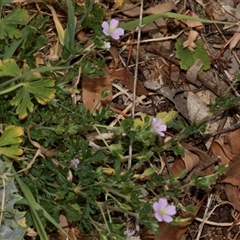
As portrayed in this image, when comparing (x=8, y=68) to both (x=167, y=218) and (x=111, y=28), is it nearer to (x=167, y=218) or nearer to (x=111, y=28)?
(x=111, y=28)

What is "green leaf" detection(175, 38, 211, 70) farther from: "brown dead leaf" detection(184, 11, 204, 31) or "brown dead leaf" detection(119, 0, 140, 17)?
"brown dead leaf" detection(119, 0, 140, 17)

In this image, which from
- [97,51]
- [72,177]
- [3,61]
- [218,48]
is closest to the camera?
[3,61]

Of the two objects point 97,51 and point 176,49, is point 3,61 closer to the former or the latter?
point 97,51

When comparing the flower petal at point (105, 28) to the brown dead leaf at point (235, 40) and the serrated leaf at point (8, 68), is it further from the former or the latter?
the brown dead leaf at point (235, 40)

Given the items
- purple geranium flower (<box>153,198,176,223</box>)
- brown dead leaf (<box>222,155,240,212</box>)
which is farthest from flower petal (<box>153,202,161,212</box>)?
brown dead leaf (<box>222,155,240,212</box>)

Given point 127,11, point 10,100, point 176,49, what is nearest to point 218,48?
point 176,49

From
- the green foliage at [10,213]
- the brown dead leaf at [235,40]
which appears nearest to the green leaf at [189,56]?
the brown dead leaf at [235,40]

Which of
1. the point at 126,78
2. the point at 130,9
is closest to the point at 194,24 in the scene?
the point at 130,9
